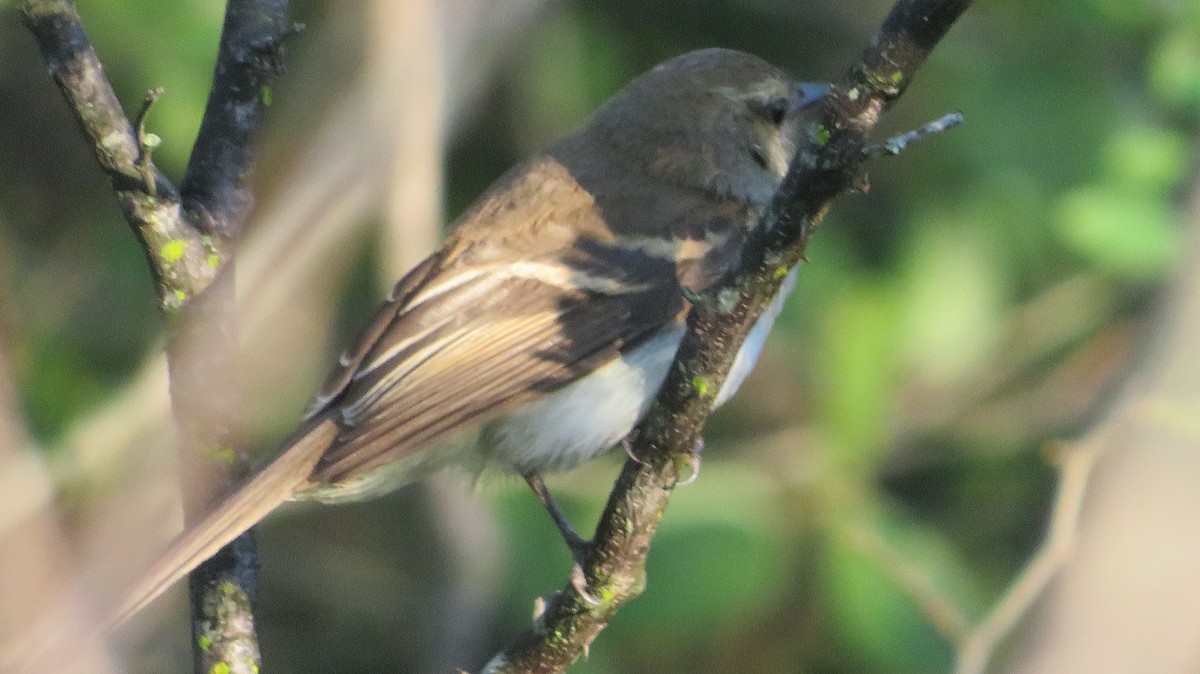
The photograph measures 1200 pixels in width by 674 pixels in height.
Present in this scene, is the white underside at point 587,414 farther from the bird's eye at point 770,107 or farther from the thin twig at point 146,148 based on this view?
the thin twig at point 146,148

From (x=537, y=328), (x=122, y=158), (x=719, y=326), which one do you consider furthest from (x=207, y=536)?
(x=537, y=328)

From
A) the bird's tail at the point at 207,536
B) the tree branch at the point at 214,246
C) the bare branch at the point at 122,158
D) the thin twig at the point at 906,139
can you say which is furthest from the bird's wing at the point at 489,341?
the thin twig at the point at 906,139

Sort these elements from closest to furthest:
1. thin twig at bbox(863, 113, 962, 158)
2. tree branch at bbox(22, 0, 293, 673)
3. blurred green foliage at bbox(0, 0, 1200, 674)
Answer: thin twig at bbox(863, 113, 962, 158) → tree branch at bbox(22, 0, 293, 673) → blurred green foliage at bbox(0, 0, 1200, 674)

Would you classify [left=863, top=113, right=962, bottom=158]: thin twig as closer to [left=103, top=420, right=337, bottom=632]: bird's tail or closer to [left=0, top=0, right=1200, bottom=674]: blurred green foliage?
[left=103, top=420, right=337, bottom=632]: bird's tail

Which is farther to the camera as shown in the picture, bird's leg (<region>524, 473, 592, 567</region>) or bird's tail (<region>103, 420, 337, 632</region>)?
bird's leg (<region>524, 473, 592, 567</region>)

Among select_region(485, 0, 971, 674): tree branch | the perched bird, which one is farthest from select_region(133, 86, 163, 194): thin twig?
select_region(485, 0, 971, 674): tree branch

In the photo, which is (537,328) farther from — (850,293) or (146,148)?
(850,293)

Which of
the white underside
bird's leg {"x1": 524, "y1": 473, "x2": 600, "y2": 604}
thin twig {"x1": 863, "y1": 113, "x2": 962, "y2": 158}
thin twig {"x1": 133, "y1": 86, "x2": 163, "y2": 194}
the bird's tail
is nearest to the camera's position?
thin twig {"x1": 863, "y1": 113, "x2": 962, "y2": 158}
